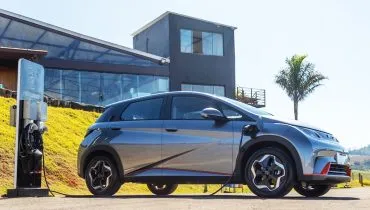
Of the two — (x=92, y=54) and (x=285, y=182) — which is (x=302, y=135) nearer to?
(x=285, y=182)

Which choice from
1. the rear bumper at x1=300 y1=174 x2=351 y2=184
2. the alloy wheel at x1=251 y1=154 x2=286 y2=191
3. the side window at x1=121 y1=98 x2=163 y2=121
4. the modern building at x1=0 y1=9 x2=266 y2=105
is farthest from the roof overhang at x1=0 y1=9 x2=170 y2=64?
the rear bumper at x1=300 y1=174 x2=351 y2=184

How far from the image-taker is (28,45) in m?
28.9

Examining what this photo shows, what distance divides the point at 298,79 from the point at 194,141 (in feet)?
121

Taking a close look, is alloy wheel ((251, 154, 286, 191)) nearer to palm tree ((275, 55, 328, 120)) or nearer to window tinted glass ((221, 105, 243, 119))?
window tinted glass ((221, 105, 243, 119))

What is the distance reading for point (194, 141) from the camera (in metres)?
8.68

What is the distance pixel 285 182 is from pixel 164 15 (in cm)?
2869

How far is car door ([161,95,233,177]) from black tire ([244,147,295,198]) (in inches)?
15.2

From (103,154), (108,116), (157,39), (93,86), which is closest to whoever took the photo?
(103,154)

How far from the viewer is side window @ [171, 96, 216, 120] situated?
896 cm

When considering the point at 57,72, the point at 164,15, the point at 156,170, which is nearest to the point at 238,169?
the point at 156,170

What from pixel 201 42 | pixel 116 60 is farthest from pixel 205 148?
pixel 201 42

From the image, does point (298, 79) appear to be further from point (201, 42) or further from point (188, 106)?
point (188, 106)

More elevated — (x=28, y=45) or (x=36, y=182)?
(x=28, y=45)

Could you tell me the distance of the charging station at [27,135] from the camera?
32.7 feet
